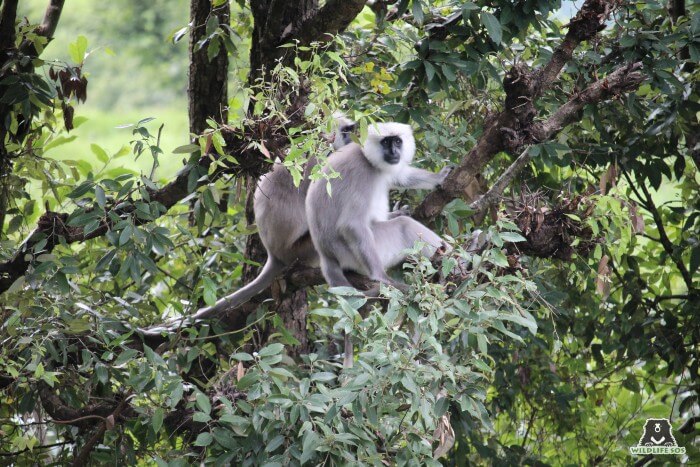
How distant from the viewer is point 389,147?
3.89m

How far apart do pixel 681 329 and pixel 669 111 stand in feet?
3.54

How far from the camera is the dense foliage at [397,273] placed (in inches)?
101

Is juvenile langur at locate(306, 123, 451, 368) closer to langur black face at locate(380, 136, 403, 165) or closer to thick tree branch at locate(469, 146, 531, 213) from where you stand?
langur black face at locate(380, 136, 403, 165)

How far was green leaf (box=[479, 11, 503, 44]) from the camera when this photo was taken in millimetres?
3072

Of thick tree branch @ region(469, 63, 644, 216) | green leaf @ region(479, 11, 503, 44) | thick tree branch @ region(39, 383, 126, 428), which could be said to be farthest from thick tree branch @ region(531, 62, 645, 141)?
thick tree branch @ region(39, 383, 126, 428)

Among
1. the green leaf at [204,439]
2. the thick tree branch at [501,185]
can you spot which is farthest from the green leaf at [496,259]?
the green leaf at [204,439]

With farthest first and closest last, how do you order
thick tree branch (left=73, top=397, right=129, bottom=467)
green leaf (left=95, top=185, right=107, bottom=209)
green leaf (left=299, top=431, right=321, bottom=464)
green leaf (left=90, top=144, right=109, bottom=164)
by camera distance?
1. green leaf (left=90, top=144, right=109, bottom=164)
2. thick tree branch (left=73, top=397, right=129, bottom=467)
3. green leaf (left=95, top=185, right=107, bottom=209)
4. green leaf (left=299, top=431, right=321, bottom=464)

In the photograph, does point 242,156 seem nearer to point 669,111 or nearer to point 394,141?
point 394,141

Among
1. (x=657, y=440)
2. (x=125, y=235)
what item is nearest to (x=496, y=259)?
(x=125, y=235)

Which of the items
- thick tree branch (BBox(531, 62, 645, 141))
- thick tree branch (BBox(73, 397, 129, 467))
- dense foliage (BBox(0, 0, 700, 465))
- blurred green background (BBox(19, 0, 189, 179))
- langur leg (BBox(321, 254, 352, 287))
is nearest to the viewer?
dense foliage (BBox(0, 0, 700, 465))

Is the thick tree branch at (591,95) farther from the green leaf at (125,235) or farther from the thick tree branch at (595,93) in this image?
the green leaf at (125,235)

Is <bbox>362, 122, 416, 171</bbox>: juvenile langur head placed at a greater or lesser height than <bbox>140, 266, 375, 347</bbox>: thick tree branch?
greater

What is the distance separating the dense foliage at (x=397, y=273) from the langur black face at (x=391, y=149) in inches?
7.7

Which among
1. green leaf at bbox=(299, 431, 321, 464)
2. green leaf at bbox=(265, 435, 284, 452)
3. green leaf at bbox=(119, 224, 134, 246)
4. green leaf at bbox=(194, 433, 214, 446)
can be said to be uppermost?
green leaf at bbox=(119, 224, 134, 246)
